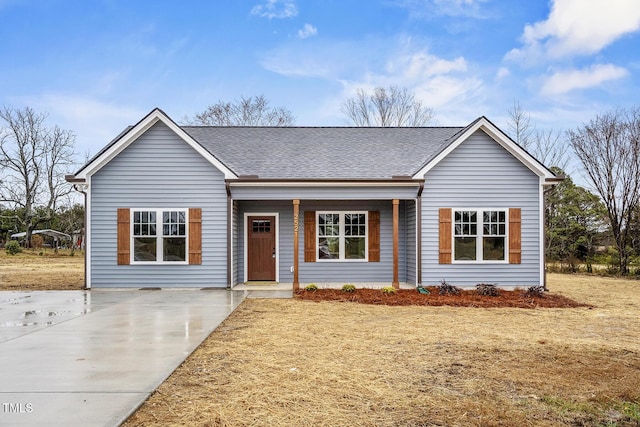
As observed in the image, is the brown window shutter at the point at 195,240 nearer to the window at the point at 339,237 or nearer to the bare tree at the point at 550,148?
the window at the point at 339,237

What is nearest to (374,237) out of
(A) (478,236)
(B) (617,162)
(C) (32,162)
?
(A) (478,236)

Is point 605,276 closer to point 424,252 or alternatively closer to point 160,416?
point 424,252

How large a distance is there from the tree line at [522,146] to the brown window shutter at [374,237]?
248 inches

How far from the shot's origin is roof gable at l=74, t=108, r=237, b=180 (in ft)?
39.6

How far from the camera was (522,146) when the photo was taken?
79.9 feet

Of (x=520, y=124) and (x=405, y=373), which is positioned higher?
(x=520, y=124)

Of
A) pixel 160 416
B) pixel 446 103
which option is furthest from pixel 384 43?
pixel 160 416

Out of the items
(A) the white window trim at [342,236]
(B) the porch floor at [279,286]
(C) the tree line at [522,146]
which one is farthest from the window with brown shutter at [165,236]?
(C) the tree line at [522,146]

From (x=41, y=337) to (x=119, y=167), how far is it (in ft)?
22.1

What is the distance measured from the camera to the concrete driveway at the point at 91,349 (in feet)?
12.7

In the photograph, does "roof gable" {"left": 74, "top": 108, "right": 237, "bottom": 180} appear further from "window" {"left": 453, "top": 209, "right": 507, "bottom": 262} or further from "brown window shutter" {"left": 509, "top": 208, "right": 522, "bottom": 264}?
"brown window shutter" {"left": 509, "top": 208, "right": 522, "bottom": 264}

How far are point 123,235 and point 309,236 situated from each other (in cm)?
530

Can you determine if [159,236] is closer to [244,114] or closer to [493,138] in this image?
[493,138]

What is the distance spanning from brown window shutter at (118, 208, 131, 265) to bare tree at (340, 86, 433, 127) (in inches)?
827
